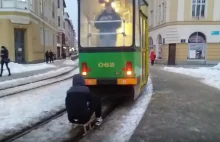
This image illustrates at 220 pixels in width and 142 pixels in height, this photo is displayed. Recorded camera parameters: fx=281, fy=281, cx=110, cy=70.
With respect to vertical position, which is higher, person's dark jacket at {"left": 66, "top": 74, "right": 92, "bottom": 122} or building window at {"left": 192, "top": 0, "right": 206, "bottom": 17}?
building window at {"left": 192, "top": 0, "right": 206, "bottom": 17}

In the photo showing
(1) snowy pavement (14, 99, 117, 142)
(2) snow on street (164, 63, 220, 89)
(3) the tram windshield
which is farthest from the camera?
(2) snow on street (164, 63, 220, 89)

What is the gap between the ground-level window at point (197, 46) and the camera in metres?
32.9

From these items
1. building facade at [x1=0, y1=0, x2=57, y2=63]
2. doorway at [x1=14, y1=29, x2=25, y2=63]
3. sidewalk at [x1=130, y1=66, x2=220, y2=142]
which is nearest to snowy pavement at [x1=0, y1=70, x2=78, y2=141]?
sidewalk at [x1=130, y1=66, x2=220, y2=142]

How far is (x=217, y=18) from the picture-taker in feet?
107

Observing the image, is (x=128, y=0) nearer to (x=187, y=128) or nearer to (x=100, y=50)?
(x=100, y=50)

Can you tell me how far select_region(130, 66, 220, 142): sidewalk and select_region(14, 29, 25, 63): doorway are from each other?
23093 mm

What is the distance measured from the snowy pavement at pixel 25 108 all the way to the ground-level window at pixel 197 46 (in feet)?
81.7

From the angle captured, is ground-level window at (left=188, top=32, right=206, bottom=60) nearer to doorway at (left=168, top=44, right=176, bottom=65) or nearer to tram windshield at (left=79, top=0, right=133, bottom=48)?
doorway at (left=168, top=44, right=176, bottom=65)

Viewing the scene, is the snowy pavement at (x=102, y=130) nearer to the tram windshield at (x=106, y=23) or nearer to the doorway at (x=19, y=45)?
the tram windshield at (x=106, y=23)

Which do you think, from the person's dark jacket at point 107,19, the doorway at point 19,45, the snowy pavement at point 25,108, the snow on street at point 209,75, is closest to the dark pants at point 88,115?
the snowy pavement at point 25,108

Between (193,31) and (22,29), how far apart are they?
1951 cm

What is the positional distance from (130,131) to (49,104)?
3.68 meters

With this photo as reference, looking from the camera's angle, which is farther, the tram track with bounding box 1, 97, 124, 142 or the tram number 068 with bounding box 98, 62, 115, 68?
the tram number 068 with bounding box 98, 62, 115, 68

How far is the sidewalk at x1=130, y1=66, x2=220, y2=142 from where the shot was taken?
572 centimetres
